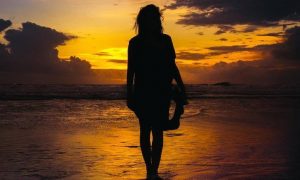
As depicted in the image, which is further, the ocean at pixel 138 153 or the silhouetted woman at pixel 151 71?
the ocean at pixel 138 153

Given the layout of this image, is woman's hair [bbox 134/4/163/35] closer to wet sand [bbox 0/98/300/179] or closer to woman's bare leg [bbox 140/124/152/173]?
woman's bare leg [bbox 140/124/152/173]

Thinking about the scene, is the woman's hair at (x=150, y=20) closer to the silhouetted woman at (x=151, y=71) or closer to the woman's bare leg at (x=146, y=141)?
the silhouetted woman at (x=151, y=71)

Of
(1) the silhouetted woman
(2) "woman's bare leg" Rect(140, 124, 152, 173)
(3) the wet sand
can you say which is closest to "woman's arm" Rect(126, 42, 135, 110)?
(1) the silhouetted woman

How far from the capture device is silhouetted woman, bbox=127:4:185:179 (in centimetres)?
458

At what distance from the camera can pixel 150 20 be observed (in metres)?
4.54

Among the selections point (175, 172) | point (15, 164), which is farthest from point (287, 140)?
point (15, 164)

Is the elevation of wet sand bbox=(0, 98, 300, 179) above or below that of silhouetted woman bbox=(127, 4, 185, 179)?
below

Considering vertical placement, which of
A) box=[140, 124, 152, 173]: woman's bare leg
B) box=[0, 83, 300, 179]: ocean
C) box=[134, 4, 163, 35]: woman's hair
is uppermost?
box=[134, 4, 163, 35]: woman's hair

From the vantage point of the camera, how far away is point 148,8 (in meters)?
4.55

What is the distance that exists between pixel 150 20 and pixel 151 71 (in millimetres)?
539

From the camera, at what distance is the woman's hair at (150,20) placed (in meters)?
4.55

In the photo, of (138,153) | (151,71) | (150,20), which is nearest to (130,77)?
(151,71)

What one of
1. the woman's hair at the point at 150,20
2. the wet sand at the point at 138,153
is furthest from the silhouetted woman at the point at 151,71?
the wet sand at the point at 138,153

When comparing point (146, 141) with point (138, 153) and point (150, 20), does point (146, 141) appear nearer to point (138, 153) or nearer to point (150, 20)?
point (150, 20)
